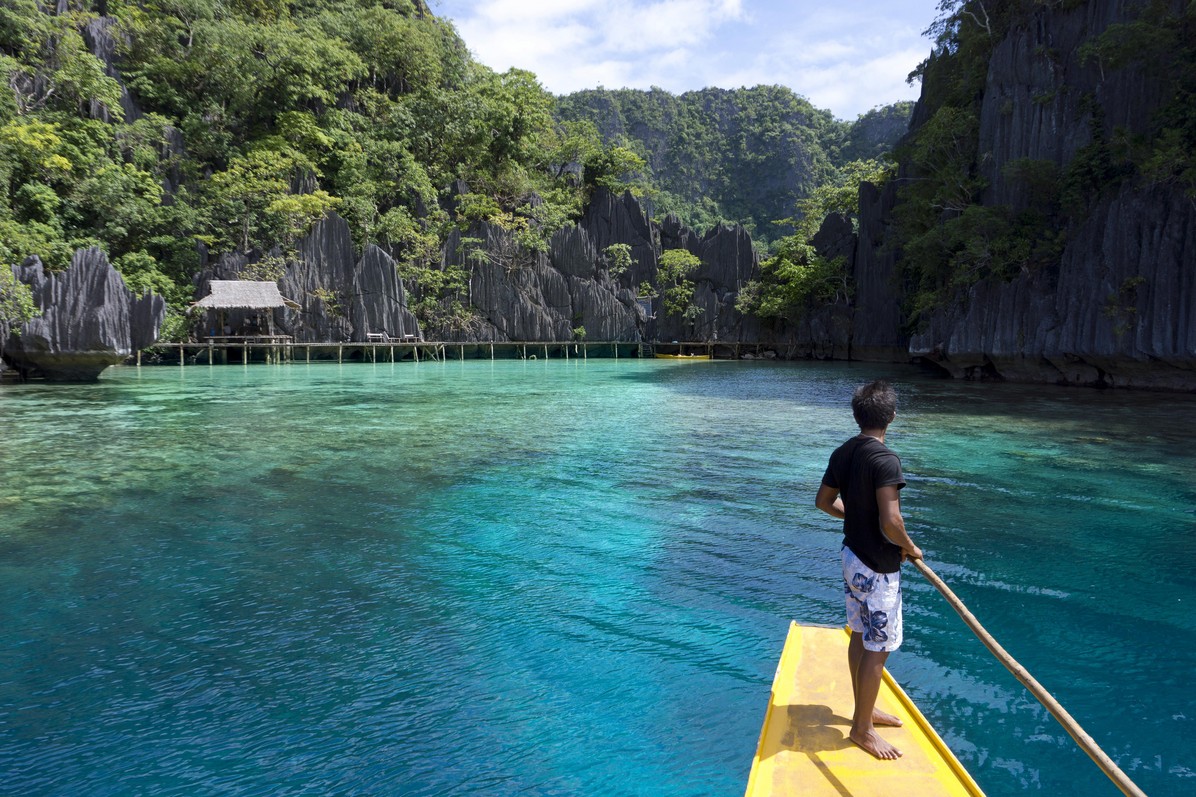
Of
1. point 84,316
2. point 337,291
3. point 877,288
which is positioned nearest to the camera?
point 84,316

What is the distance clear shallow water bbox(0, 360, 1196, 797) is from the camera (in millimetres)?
3314

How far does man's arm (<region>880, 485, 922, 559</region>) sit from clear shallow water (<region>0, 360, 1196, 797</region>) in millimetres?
1104

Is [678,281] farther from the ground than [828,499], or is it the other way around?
[678,281]

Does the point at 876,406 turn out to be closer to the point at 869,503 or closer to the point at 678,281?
the point at 869,503

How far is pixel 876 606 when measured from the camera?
303cm

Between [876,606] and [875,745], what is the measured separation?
1.71 ft

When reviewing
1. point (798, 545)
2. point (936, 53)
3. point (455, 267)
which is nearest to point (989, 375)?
point (936, 53)

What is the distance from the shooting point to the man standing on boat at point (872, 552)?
2.96 meters

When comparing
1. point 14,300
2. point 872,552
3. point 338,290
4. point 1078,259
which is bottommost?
point 872,552

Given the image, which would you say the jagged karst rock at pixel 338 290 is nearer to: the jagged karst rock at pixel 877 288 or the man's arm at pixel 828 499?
the jagged karst rock at pixel 877 288

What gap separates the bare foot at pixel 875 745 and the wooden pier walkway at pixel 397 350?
32.1 metres

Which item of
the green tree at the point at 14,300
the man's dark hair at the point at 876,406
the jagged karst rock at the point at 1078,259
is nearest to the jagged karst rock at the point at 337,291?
the green tree at the point at 14,300

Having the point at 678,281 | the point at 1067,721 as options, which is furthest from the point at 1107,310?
the point at 678,281

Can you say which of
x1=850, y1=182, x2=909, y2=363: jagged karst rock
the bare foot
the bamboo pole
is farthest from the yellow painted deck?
x1=850, y1=182, x2=909, y2=363: jagged karst rock
